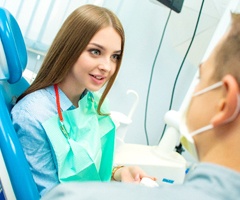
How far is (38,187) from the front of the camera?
955 millimetres

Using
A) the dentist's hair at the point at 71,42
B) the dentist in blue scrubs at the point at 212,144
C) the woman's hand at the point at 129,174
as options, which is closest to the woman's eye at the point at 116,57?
the dentist's hair at the point at 71,42

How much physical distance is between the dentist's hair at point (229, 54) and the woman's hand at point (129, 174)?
0.67 metres

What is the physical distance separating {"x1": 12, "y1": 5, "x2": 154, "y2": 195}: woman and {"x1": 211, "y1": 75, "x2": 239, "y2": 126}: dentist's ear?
2.03ft

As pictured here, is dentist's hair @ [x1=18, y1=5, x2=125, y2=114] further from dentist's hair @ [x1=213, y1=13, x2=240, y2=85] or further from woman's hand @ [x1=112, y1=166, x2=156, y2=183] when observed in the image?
dentist's hair @ [x1=213, y1=13, x2=240, y2=85]

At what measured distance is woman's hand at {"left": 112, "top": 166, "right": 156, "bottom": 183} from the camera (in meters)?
1.10

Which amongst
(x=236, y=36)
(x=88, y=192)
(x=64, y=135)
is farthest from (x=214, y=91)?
(x=64, y=135)

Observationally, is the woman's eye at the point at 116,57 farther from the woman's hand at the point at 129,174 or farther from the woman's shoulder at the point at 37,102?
the woman's hand at the point at 129,174

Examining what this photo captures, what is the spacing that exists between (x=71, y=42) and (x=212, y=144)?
677 millimetres

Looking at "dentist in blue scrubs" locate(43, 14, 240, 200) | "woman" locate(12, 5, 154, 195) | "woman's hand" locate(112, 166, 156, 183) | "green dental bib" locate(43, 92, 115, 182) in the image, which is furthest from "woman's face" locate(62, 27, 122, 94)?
"dentist in blue scrubs" locate(43, 14, 240, 200)

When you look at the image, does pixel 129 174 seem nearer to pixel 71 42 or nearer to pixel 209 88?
pixel 71 42

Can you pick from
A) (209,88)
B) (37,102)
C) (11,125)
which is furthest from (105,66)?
(209,88)

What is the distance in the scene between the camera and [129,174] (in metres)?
1.16

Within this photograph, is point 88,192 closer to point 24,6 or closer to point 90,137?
point 90,137

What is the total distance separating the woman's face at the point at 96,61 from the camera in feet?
3.46
